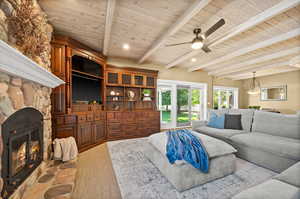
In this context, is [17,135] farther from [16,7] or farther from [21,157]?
[16,7]

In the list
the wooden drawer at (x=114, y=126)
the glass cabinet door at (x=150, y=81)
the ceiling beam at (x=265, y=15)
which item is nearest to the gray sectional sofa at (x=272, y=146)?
the ceiling beam at (x=265, y=15)

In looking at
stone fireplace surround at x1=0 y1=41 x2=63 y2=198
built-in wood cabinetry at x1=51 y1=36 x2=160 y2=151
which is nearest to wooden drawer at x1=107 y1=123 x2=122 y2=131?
built-in wood cabinetry at x1=51 y1=36 x2=160 y2=151

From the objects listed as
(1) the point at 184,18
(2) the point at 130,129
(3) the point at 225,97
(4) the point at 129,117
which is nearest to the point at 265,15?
(1) the point at 184,18

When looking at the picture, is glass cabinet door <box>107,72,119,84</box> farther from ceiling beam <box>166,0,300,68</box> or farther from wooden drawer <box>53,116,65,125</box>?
ceiling beam <box>166,0,300,68</box>

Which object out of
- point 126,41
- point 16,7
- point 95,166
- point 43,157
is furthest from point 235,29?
point 43,157

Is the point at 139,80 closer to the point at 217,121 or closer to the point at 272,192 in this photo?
the point at 217,121

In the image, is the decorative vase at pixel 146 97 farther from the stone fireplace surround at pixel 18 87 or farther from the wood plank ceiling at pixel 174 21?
the stone fireplace surround at pixel 18 87

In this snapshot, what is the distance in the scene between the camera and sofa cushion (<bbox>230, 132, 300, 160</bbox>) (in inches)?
69.6

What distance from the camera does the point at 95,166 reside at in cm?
219

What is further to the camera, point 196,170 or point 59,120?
point 59,120

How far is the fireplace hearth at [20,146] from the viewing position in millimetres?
1121

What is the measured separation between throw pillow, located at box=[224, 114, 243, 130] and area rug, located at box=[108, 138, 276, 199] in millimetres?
938

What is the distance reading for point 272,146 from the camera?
195 centimetres

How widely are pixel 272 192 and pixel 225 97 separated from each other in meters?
7.26
